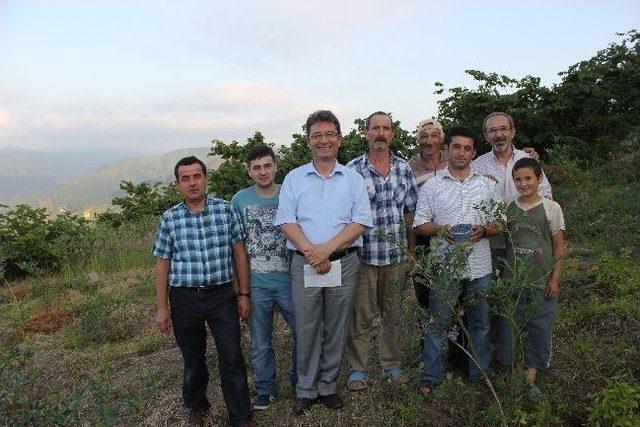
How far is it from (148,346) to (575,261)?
5.21 meters

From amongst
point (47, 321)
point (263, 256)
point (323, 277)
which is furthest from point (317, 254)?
point (47, 321)

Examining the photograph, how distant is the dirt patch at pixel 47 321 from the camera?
644cm

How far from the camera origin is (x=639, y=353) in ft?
11.8

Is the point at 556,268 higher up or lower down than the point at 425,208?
lower down

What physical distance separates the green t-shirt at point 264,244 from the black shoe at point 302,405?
0.83 meters

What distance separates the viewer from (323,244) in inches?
125

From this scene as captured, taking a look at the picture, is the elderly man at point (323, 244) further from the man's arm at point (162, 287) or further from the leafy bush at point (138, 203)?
the leafy bush at point (138, 203)

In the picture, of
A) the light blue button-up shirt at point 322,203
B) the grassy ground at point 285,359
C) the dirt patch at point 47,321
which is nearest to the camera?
the grassy ground at point 285,359

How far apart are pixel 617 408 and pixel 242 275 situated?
2.50m

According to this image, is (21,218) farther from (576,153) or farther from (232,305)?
(576,153)

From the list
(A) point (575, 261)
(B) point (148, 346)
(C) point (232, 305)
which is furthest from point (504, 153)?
(B) point (148, 346)

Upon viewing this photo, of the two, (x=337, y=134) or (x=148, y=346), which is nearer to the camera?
(x=337, y=134)

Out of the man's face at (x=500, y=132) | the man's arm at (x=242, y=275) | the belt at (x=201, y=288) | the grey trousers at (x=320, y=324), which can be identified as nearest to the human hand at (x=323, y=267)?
the grey trousers at (x=320, y=324)

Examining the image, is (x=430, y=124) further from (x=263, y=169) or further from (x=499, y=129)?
(x=263, y=169)
